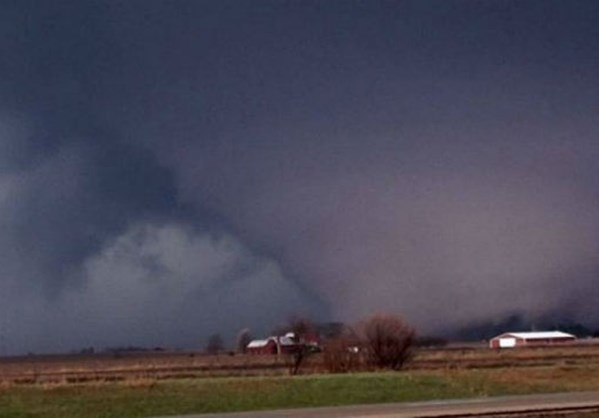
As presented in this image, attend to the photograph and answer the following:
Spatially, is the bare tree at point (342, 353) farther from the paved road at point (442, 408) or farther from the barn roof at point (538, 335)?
the barn roof at point (538, 335)

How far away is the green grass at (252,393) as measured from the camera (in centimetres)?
3369

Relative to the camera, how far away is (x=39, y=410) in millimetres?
33406

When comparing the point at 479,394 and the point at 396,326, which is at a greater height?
the point at 396,326

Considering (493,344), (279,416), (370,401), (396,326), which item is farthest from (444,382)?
(493,344)

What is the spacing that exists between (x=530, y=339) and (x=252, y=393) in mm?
137604

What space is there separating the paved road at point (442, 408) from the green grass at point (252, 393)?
3.26m

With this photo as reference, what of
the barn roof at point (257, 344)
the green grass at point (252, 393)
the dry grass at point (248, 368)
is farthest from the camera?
the barn roof at point (257, 344)

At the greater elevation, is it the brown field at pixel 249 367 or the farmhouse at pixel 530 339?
the farmhouse at pixel 530 339

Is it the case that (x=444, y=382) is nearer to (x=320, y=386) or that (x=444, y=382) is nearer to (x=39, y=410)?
(x=320, y=386)

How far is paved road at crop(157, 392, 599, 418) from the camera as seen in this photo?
27.6 m

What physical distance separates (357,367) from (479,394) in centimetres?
2441

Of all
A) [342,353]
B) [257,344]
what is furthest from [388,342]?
[257,344]

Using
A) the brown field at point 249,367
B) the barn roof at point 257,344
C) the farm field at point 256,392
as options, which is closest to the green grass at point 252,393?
the farm field at point 256,392

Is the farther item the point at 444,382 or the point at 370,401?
the point at 444,382
